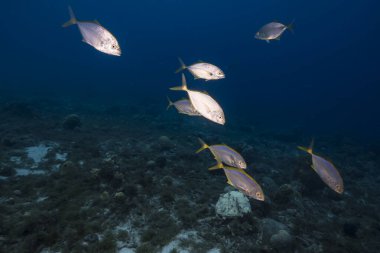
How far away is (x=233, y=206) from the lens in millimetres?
5770

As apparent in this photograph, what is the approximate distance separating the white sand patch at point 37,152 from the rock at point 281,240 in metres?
8.26

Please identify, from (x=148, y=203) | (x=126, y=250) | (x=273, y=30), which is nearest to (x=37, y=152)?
(x=148, y=203)

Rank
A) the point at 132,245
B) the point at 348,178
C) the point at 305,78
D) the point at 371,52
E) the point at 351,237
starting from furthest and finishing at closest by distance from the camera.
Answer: the point at 305,78
the point at 371,52
the point at 348,178
the point at 351,237
the point at 132,245

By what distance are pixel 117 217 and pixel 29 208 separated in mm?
2203

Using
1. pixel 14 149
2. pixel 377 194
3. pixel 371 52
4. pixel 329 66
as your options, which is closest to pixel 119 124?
pixel 14 149

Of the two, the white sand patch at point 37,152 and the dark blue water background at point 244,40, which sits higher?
the dark blue water background at point 244,40

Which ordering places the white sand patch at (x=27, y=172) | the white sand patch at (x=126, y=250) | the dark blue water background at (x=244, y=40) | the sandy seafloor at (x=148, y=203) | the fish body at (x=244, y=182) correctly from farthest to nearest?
the dark blue water background at (x=244, y=40) < the white sand patch at (x=27, y=172) < the sandy seafloor at (x=148, y=203) < the white sand patch at (x=126, y=250) < the fish body at (x=244, y=182)

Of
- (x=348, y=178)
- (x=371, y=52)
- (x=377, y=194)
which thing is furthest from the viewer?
(x=371, y=52)

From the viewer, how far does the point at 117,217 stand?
5648mm

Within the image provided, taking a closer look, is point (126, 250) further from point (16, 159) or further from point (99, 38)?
point (16, 159)

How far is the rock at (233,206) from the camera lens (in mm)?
5711

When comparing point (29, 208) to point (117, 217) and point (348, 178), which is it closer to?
point (117, 217)

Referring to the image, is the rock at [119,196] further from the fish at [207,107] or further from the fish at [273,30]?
the fish at [273,30]

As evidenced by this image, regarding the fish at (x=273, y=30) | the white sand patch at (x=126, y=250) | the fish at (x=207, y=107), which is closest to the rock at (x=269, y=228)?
the white sand patch at (x=126, y=250)
